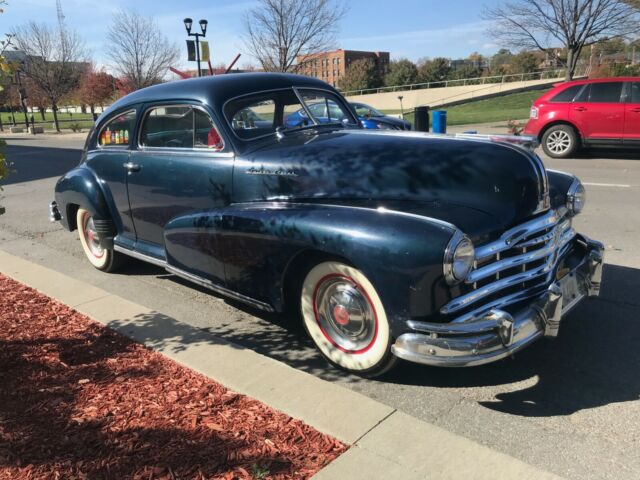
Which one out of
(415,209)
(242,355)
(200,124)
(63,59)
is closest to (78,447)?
(242,355)

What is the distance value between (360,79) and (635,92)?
5651cm

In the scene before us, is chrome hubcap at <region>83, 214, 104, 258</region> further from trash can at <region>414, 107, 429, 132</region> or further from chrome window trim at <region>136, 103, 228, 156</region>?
trash can at <region>414, 107, 429, 132</region>

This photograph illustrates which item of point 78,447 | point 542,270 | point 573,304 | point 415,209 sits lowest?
point 78,447

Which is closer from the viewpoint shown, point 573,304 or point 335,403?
point 335,403

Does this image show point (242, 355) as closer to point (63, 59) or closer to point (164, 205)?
point (164, 205)

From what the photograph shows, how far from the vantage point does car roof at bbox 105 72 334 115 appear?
13.9 ft

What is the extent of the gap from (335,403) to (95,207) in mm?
3479

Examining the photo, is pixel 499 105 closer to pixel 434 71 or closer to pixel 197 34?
pixel 197 34

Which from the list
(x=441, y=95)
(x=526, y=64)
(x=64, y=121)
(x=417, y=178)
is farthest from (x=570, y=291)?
(x=64, y=121)

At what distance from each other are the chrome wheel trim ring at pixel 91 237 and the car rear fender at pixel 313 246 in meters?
1.75

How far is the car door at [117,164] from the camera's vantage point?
5.04 m

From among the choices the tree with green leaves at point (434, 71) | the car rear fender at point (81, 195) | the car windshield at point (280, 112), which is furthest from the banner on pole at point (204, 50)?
the tree with green leaves at point (434, 71)

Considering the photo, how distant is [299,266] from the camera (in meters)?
3.50

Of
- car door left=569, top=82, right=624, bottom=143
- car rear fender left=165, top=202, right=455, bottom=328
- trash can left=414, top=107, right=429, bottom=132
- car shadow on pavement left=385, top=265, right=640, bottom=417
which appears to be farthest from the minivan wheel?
car rear fender left=165, top=202, right=455, bottom=328
